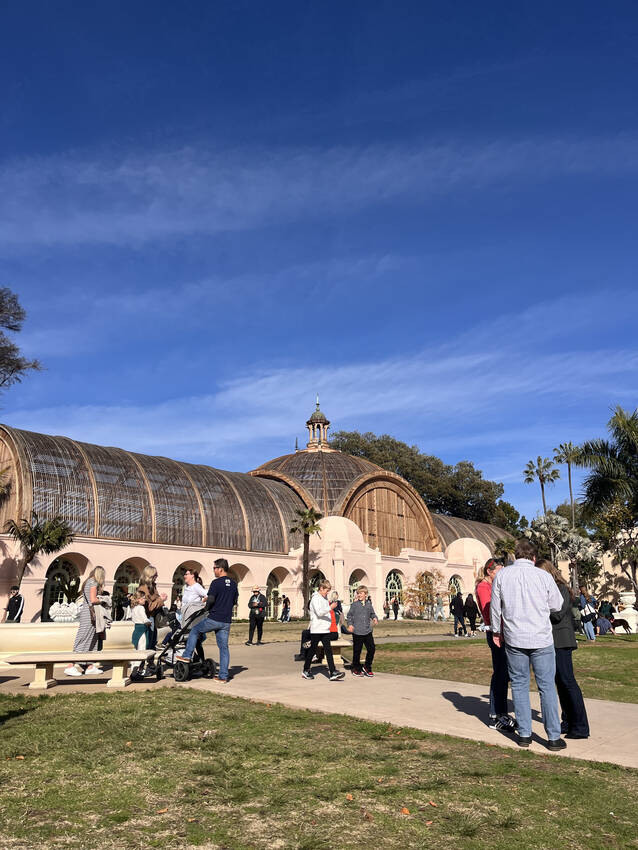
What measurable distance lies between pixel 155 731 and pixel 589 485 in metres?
23.7

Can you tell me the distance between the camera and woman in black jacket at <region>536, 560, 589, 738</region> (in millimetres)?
6812

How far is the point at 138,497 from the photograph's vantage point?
38.2 meters

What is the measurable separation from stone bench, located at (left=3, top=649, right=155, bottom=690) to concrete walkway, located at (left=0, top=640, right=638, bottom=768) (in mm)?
217

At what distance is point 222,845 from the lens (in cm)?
389

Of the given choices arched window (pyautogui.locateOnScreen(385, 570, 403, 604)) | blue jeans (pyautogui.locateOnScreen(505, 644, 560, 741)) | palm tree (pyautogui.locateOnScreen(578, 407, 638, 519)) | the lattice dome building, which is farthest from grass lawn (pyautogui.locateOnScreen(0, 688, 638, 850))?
arched window (pyautogui.locateOnScreen(385, 570, 403, 604))

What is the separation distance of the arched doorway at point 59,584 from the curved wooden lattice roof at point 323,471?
1994 cm

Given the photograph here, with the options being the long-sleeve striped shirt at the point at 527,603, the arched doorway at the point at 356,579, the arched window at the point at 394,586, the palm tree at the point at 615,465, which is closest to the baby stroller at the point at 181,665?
the long-sleeve striped shirt at the point at 527,603

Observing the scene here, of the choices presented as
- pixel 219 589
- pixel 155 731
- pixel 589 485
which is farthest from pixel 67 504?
pixel 155 731

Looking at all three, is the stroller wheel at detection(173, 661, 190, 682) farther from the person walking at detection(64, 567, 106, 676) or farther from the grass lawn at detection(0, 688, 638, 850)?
the grass lawn at detection(0, 688, 638, 850)

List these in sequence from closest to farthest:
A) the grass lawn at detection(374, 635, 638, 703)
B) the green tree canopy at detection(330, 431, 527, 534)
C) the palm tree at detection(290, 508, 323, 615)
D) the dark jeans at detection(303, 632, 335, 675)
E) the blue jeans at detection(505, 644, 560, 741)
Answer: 1. the blue jeans at detection(505, 644, 560, 741)
2. the grass lawn at detection(374, 635, 638, 703)
3. the dark jeans at detection(303, 632, 335, 675)
4. the palm tree at detection(290, 508, 323, 615)
5. the green tree canopy at detection(330, 431, 527, 534)

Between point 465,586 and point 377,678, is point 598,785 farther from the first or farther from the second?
point 465,586

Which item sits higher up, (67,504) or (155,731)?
(67,504)

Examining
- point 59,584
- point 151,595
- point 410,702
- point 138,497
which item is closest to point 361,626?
point 410,702

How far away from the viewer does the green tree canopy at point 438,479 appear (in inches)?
2997
